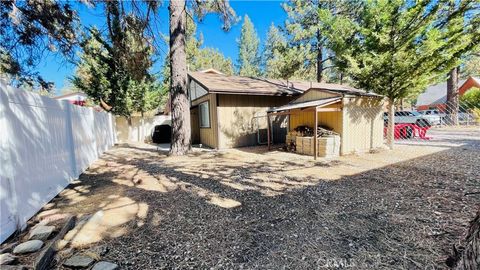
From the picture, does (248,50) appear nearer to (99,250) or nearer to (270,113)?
(270,113)

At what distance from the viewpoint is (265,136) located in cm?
1116

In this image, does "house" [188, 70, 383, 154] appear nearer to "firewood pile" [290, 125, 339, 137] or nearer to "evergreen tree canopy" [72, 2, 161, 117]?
"firewood pile" [290, 125, 339, 137]

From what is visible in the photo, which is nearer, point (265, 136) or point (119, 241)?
point (119, 241)

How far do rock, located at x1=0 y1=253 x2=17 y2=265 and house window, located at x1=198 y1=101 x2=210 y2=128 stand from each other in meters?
9.09

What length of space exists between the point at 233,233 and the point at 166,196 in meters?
1.81

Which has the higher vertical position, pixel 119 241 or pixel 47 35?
pixel 47 35

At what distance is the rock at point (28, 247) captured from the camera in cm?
230

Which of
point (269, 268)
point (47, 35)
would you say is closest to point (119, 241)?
point (269, 268)

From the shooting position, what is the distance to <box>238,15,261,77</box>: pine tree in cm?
3559

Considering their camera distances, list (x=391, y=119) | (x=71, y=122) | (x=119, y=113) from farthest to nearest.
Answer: (x=119, y=113), (x=391, y=119), (x=71, y=122)

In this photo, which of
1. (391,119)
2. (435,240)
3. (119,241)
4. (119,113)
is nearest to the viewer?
(435,240)

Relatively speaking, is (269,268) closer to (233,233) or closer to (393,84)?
(233,233)

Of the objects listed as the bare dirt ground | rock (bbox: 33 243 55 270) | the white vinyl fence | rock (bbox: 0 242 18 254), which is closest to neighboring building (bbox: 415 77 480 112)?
the bare dirt ground

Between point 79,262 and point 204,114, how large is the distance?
9.79m
